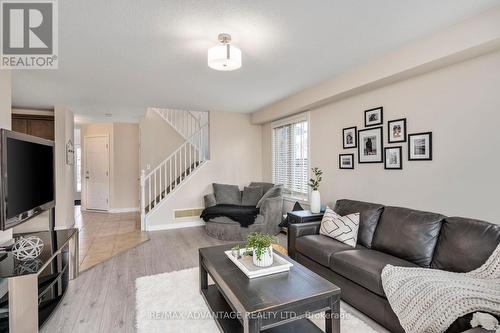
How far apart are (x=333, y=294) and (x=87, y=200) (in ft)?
25.4

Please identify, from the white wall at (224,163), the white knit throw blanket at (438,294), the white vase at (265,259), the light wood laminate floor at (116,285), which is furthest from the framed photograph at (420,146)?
the white wall at (224,163)

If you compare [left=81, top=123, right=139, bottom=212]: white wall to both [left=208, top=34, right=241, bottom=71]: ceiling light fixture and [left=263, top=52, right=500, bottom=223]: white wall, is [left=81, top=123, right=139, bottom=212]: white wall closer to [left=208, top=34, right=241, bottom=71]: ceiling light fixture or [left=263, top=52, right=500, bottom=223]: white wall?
[left=208, top=34, right=241, bottom=71]: ceiling light fixture

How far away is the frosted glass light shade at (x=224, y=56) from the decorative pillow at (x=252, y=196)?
3296 mm

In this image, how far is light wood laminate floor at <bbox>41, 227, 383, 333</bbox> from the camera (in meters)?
2.09

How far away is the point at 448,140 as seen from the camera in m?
2.51

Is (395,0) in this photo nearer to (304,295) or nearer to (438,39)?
(438,39)

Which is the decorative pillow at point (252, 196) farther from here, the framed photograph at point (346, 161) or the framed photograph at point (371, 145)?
the framed photograph at point (371, 145)

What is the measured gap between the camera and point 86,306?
2.35 m

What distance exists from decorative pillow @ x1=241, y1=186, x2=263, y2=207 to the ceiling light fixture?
3281mm

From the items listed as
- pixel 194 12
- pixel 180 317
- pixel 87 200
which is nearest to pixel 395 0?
pixel 194 12

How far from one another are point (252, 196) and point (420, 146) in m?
3.26

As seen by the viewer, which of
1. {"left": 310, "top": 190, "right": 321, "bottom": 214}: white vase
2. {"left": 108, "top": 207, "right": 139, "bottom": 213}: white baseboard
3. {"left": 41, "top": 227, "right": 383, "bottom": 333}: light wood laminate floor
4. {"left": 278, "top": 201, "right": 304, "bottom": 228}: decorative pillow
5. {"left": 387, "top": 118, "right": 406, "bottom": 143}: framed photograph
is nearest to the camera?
{"left": 41, "top": 227, "right": 383, "bottom": 333}: light wood laminate floor

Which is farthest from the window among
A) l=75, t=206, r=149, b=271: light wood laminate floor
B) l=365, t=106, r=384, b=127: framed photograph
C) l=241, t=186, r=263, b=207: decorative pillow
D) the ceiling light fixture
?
l=75, t=206, r=149, b=271: light wood laminate floor

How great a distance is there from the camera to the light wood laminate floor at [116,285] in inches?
82.3
